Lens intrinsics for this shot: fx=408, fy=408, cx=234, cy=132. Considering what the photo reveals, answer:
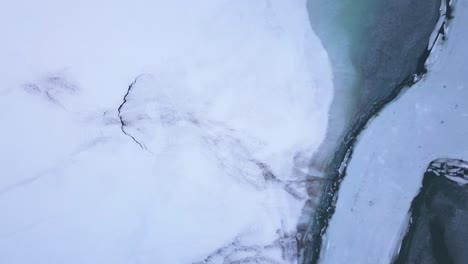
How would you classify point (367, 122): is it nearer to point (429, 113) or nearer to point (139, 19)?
point (429, 113)

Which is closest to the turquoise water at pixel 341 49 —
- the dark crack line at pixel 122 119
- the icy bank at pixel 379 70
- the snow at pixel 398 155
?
the icy bank at pixel 379 70

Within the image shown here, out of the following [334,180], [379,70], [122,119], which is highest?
[122,119]

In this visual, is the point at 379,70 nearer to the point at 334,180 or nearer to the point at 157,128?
the point at 334,180

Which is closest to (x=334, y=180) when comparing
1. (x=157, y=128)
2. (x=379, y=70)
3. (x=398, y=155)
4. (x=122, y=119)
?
(x=398, y=155)

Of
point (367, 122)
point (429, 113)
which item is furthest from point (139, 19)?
point (429, 113)

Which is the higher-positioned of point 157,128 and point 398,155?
point 157,128

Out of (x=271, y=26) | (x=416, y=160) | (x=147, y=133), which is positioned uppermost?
(x=271, y=26)
